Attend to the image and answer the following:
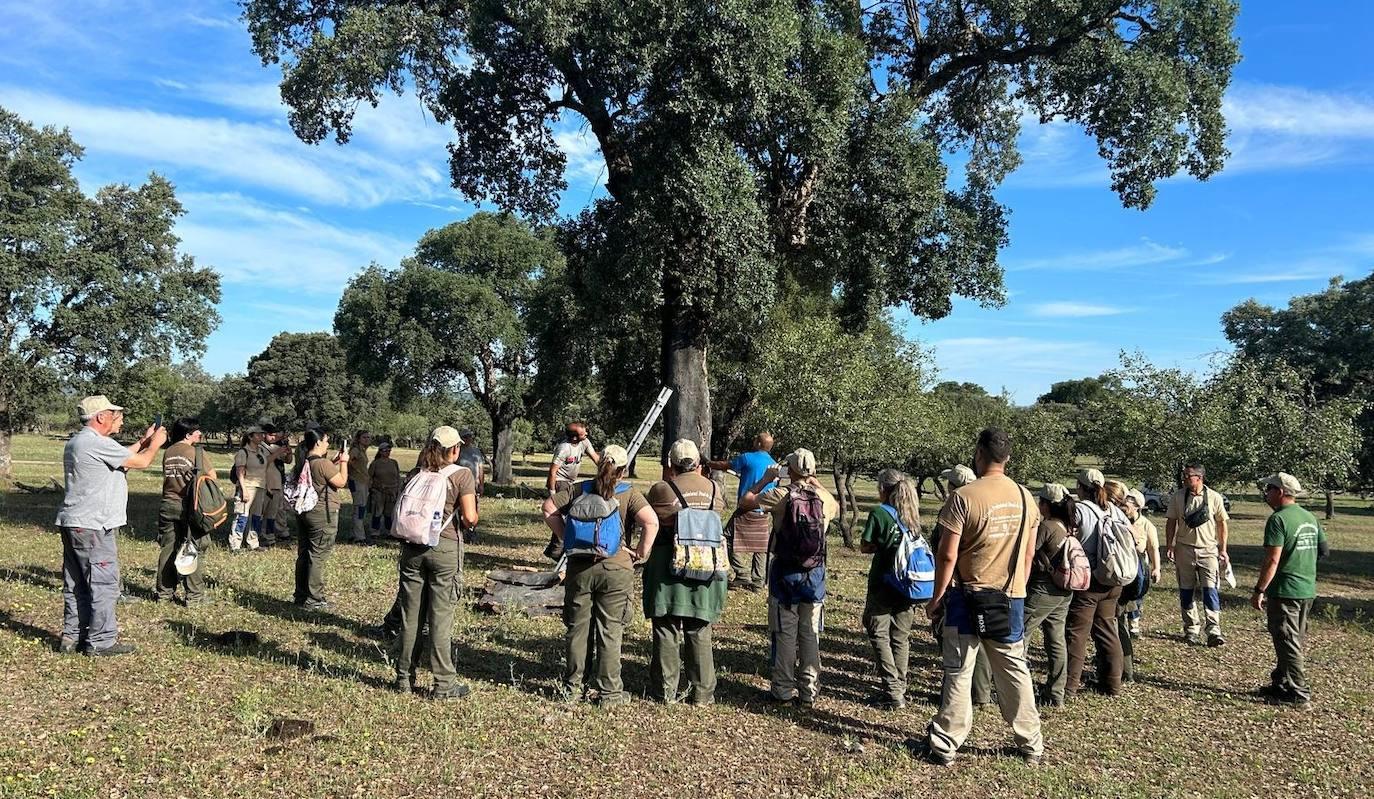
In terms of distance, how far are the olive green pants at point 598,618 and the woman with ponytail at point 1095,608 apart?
3885 mm

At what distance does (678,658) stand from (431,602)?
195cm

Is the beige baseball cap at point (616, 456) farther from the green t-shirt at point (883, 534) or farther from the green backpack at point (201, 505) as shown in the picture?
the green backpack at point (201, 505)

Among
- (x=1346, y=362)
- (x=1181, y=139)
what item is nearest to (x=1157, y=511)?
(x=1346, y=362)

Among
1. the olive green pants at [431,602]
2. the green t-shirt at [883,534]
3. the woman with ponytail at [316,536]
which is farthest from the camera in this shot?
the woman with ponytail at [316,536]

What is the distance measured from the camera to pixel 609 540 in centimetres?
582

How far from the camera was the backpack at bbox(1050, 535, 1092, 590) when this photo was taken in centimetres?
631

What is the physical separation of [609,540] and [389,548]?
364 inches

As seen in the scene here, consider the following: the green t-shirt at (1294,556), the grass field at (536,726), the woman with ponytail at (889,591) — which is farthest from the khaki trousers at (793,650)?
the green t-shirt at (1294,556)

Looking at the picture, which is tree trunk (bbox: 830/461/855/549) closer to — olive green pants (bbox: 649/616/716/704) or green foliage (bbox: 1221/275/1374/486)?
olive green pants (bbox: 649/616/716/704)

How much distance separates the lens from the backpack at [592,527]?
5.78 meters

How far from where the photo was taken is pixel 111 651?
255 inches

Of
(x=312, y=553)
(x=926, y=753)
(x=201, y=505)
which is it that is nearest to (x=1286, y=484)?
(x=926, y=753)

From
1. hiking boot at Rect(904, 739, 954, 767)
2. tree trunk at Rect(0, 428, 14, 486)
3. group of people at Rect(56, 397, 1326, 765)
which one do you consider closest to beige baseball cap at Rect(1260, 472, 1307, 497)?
group of people at Rect(56, 397, 1326, 765)

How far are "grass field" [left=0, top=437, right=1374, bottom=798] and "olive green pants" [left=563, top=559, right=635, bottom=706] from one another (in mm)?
228
